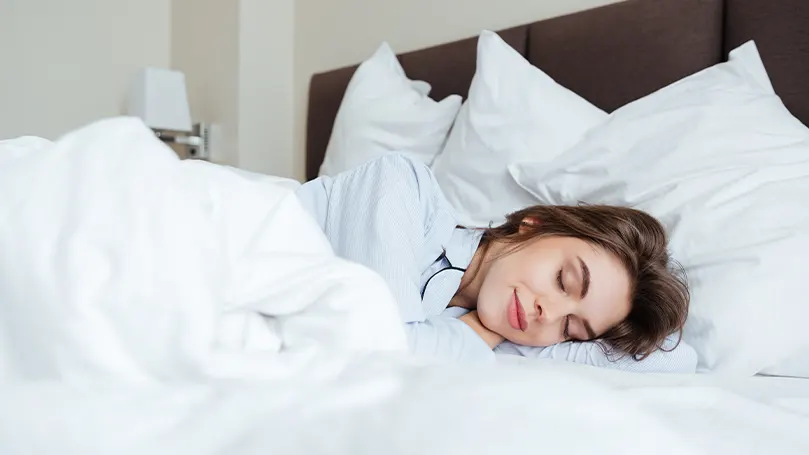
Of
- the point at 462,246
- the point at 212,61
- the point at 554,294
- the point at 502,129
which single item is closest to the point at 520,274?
the point at 554,294

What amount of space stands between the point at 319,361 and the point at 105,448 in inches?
5.8

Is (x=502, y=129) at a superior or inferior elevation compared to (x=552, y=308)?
superior

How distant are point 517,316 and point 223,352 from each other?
25.0 inches

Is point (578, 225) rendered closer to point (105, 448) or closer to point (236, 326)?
point (236, 326)

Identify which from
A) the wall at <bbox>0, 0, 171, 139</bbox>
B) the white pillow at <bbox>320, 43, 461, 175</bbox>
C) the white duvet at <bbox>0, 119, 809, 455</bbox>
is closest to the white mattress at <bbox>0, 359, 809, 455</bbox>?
the white duvet at <bbox>0, 119, 809, 455</bbox>

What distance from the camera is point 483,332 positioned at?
109cm

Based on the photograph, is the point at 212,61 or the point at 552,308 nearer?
the point at 552,308

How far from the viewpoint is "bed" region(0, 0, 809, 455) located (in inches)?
16.0

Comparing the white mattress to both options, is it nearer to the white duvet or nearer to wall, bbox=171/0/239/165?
the white duvet

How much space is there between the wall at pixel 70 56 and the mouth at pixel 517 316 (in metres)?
2.32

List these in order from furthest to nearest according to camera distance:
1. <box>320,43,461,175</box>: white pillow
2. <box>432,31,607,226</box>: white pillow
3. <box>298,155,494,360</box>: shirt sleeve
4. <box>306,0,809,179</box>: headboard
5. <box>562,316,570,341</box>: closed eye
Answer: <box>320,43,461,175</box>: white pillow, <box>432,31,607,226</box>: white pillow, <box>306,0,809,179</box>: headboard, <box>562,316,570,341</box>: closed eye, <box>298,155,494,360</box>: shirt sleeve

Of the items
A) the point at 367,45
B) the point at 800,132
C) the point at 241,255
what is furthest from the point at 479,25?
the point at 241,255

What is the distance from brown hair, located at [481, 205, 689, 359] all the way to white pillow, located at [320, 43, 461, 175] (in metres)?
0.70

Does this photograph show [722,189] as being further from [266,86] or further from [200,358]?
[266,86]
